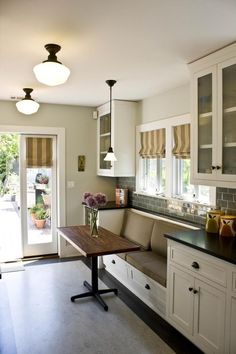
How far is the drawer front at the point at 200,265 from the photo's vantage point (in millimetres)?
2268

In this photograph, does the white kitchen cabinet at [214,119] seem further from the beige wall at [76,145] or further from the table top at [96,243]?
the beige wall at [76,145]

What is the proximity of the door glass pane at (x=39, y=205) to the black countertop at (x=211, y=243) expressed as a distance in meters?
2.93

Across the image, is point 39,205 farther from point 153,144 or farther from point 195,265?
point 195,265

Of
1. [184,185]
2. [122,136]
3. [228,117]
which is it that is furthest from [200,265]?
[122,136]

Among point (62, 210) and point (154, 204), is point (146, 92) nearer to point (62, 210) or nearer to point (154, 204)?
point (154, 204)

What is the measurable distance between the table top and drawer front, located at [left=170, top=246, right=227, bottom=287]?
54 centimetres

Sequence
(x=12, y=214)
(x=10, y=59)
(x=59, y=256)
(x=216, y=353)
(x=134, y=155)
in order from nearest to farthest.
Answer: (x=216, y=353) < (x=10, y=59) < (x=134, y=155) < (x=59, y=256) < (x=12, y=214)

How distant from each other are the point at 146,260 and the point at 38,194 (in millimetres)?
2410

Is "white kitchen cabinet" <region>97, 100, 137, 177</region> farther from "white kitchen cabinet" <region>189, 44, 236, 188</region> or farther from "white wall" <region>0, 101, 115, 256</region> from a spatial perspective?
"white kitchen cabinet" <region>189, 44, 236, 188</region>

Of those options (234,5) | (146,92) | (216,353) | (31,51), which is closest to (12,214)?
(146,92)

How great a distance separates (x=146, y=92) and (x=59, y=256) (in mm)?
2958

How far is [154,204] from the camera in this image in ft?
14.4

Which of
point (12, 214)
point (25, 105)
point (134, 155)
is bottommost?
point (12, 214)

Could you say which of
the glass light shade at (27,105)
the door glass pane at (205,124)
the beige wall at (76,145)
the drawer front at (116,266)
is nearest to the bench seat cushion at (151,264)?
the drawer front at (116,266)
